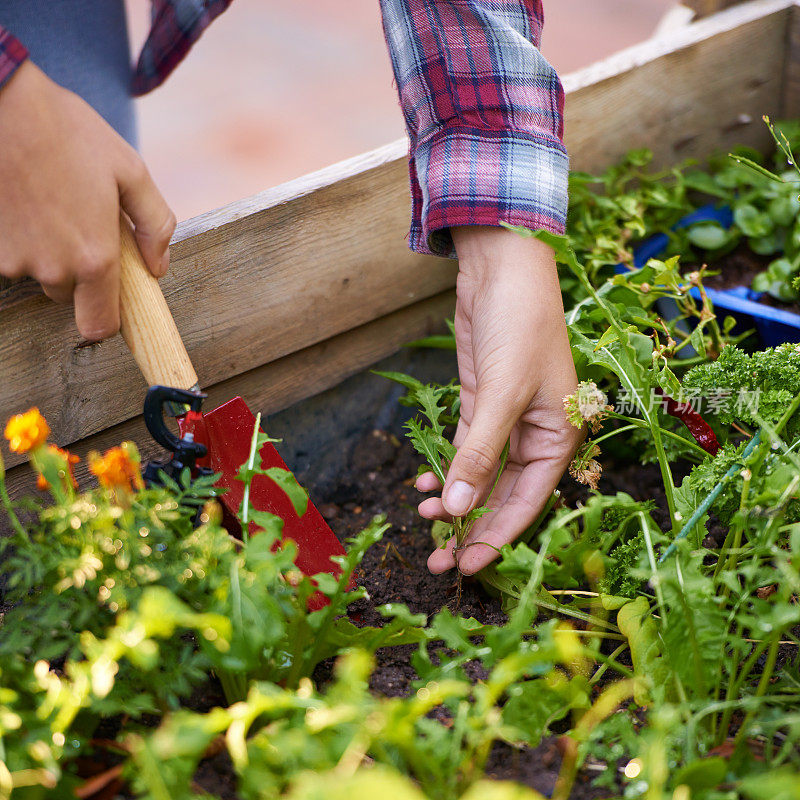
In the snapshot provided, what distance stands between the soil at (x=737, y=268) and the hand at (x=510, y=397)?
71cm

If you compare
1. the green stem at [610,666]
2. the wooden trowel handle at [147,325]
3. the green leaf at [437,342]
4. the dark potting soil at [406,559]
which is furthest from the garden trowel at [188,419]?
the green leaf at [437,342]

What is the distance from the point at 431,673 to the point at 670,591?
0.83ft

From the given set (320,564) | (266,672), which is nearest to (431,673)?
(266,672)

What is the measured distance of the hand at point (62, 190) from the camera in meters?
0.84

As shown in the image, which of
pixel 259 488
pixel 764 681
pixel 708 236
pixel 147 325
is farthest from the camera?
pixel 708 236

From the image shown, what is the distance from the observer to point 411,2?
1.23 metres

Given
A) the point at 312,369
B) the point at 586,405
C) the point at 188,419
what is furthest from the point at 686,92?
the point at 188,419

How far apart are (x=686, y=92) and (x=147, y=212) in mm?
1366

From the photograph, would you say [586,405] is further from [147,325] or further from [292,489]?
[147,325]

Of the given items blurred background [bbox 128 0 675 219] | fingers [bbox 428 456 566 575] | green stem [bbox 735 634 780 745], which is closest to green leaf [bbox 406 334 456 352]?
fingers [bbox 428 456 566 575]

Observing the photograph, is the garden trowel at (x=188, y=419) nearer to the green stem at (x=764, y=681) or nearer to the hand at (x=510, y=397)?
the hand at (x=510, y=397)

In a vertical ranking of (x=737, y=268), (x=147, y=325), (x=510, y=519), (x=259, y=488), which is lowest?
(x=737, y=268)

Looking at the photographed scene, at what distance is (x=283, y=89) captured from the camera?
4059 millimetres

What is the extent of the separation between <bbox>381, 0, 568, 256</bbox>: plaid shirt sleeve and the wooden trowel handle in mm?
443
